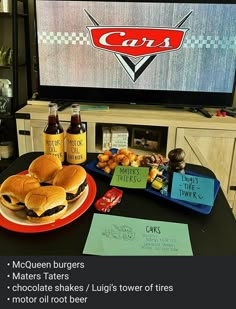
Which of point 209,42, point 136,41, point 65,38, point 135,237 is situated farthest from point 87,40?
point 135,237

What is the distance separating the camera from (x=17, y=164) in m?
1.08

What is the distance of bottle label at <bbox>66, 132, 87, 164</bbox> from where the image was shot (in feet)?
3.32

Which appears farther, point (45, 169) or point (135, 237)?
point (45, 169)

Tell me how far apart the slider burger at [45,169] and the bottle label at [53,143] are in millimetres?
102

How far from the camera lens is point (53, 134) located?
99cm

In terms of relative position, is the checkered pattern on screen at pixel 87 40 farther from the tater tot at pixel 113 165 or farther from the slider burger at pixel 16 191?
the slider burger at pixel 16 191

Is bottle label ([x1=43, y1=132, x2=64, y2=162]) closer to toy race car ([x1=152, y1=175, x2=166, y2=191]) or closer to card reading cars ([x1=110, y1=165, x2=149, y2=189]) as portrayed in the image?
card reading cars ([x1=110, y1=165, x2=149, y2=189])

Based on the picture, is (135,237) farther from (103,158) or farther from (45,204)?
(103,158)

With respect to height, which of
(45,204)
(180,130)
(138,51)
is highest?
(138,51)

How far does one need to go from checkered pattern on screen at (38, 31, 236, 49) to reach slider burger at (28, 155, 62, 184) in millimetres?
1304

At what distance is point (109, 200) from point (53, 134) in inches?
11.7

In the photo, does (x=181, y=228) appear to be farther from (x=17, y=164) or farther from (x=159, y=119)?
(x=159, y=119)

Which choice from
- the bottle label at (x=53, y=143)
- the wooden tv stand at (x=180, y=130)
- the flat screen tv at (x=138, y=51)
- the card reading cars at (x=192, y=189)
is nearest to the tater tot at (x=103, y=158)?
the bottle label at (x=53, y=143)

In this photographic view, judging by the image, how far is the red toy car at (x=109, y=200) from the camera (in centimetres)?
83
